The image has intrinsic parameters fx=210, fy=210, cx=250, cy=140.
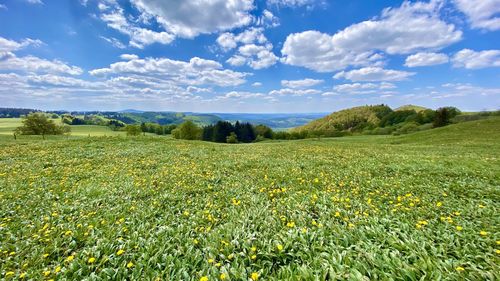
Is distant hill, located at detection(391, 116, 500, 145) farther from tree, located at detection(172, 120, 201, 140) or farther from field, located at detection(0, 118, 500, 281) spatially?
tree, located at detection(172, 120, 201, 140)

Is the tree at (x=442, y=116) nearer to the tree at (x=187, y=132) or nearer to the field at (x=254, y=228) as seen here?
the field at (x=254, y=228)

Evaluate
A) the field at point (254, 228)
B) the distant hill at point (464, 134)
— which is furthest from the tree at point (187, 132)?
the field at point (254, 228)

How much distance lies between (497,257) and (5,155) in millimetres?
27327

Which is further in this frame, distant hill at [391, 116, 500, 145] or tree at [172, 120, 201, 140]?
tree at [172, 120, 201, 140]

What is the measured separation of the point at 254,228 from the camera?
558cm

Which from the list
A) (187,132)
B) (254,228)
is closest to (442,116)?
(187,132)

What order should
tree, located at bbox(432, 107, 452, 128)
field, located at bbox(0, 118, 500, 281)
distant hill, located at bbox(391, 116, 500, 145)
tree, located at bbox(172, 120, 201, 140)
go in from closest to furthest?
1. field, located at bbox(0, 118, 500, 281)
2. distant hill, located at bbox(391, 116, 500, 145)
3. tree, located at bbox(432, 107, 452, 128)
4. tree, located at bbox(172, 120, 201, 140)

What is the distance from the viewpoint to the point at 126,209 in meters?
7.12

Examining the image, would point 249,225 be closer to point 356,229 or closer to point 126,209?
point 356,229

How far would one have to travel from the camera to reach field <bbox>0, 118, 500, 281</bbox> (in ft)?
13.0

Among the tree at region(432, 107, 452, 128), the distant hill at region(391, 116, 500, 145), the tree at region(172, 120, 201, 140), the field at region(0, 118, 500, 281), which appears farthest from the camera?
the tree at region(172, 120, 201, 140)

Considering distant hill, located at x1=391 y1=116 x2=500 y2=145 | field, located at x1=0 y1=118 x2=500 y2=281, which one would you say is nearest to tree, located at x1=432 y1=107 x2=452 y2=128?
distant hill, located at x1=391 y1=116 x2=500 y2=145

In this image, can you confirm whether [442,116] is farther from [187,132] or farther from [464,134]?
[187,132]

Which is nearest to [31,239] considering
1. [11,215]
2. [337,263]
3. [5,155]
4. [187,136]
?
[11,215]
